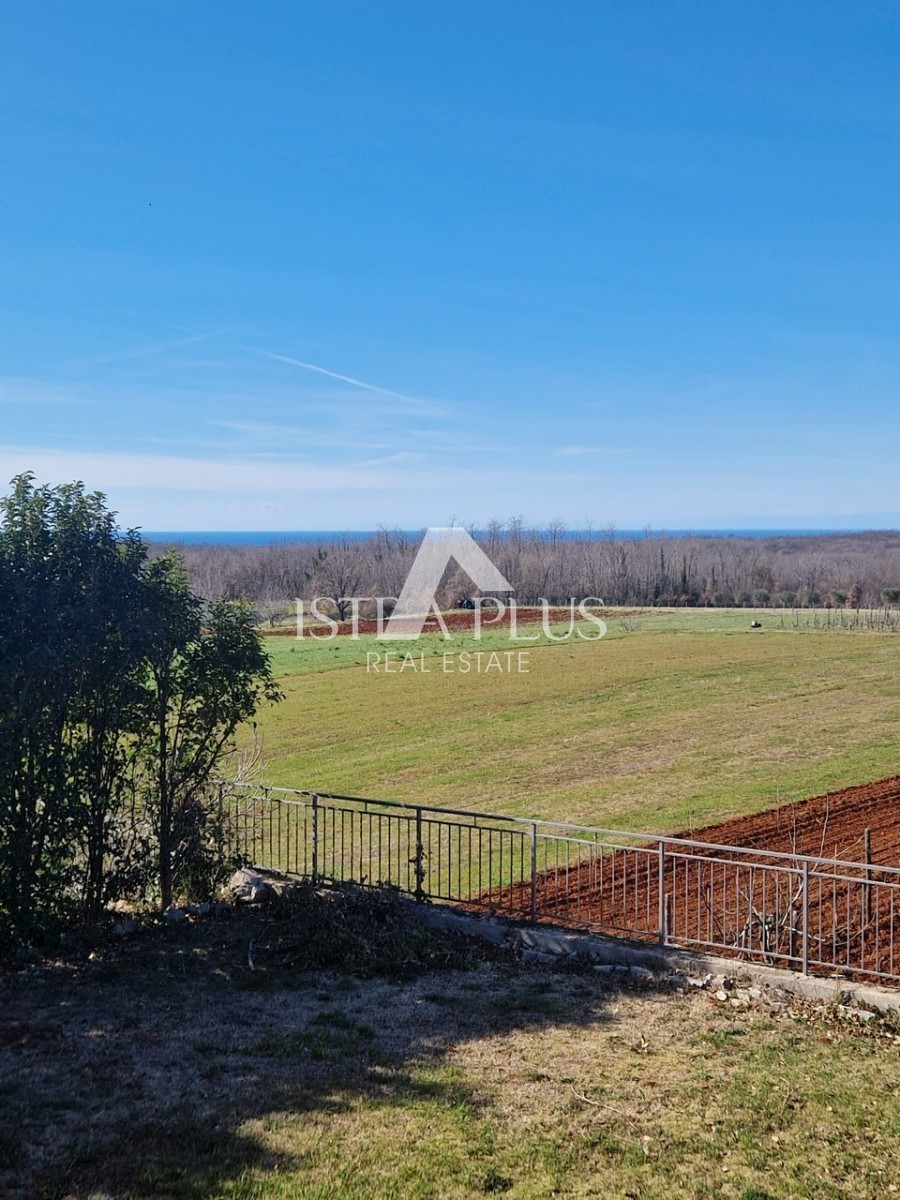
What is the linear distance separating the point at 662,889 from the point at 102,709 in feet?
17.8

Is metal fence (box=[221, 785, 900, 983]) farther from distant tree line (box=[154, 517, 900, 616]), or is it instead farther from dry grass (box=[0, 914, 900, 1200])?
distant tree line (box=[154, 517, 900, 616])

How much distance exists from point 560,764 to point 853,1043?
46.3ft

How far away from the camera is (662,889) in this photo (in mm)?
8148

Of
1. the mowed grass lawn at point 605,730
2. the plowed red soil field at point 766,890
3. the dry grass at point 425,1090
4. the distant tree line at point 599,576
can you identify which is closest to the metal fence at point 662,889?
the plowed red soil field at point 766,890

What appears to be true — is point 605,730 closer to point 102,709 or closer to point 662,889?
point 662,889

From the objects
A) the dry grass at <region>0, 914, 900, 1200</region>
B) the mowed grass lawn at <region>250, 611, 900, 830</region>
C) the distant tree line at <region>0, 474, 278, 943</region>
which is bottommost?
the mowed grass lawn at <region>250, 611, 900, 830</region>

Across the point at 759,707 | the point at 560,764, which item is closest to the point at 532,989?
the point at 560,764

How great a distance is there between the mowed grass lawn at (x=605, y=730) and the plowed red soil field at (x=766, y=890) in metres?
1.53

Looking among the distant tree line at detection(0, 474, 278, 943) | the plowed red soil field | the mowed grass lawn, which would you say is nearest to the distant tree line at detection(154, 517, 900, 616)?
the mowed grass lawn

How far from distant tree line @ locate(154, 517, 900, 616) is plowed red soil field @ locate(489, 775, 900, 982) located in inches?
2146

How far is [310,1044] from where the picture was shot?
21.3ft

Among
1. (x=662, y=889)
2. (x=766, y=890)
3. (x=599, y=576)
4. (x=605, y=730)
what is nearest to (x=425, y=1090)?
(x=662, y=889)

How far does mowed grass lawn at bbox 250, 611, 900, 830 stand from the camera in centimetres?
1761

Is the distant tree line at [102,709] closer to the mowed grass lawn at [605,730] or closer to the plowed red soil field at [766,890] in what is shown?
the plowed red soil field at [766,890]
